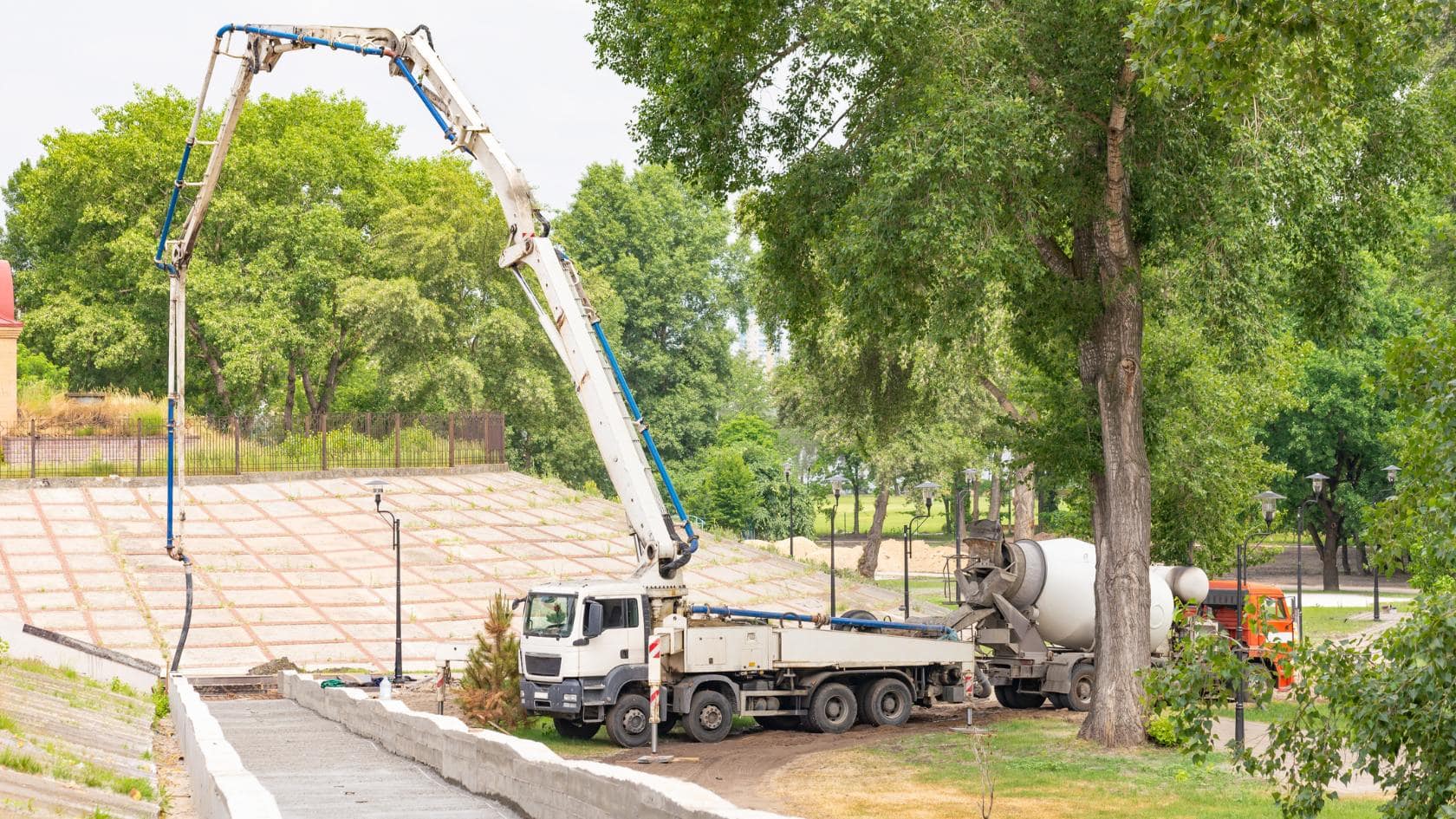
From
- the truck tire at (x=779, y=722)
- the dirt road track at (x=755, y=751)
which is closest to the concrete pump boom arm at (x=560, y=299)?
the dirt road track at (x=755, y=751)

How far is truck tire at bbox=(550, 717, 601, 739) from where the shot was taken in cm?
2481

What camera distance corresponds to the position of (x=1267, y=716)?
27.4 metres

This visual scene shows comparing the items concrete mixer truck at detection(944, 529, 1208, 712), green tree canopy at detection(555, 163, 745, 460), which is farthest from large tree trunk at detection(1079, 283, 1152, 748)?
green tree canopy at detection(555, 163, 745, 460)

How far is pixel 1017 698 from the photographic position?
29.3 metres

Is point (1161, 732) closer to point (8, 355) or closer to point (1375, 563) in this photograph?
point (1375, 563)

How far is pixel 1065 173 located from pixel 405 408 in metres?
41.7

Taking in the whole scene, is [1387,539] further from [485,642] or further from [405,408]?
[405,408]

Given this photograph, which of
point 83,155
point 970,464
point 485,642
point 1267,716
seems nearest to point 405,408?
point 83,155

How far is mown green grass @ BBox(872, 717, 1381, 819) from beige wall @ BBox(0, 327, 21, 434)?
3742cm

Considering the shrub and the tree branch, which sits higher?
the tree branch

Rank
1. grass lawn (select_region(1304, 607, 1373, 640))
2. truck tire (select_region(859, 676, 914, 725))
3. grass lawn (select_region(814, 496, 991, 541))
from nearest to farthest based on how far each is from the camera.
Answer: truck tire (select_region(859, 676, 914, 725)) < grass lawn (select_region(1304, 607, 1373, 640)) < grass lawn (select_region(814, 496, 991, 541))

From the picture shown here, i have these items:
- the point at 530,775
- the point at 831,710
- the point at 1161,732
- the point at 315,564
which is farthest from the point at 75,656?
the point at 1161,732

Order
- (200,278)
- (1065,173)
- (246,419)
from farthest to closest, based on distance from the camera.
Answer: (200,278) < (246,419) < (1065,173)

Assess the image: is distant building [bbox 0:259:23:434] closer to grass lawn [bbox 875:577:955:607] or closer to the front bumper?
grass lawn [bbox 875:577:955:607]
